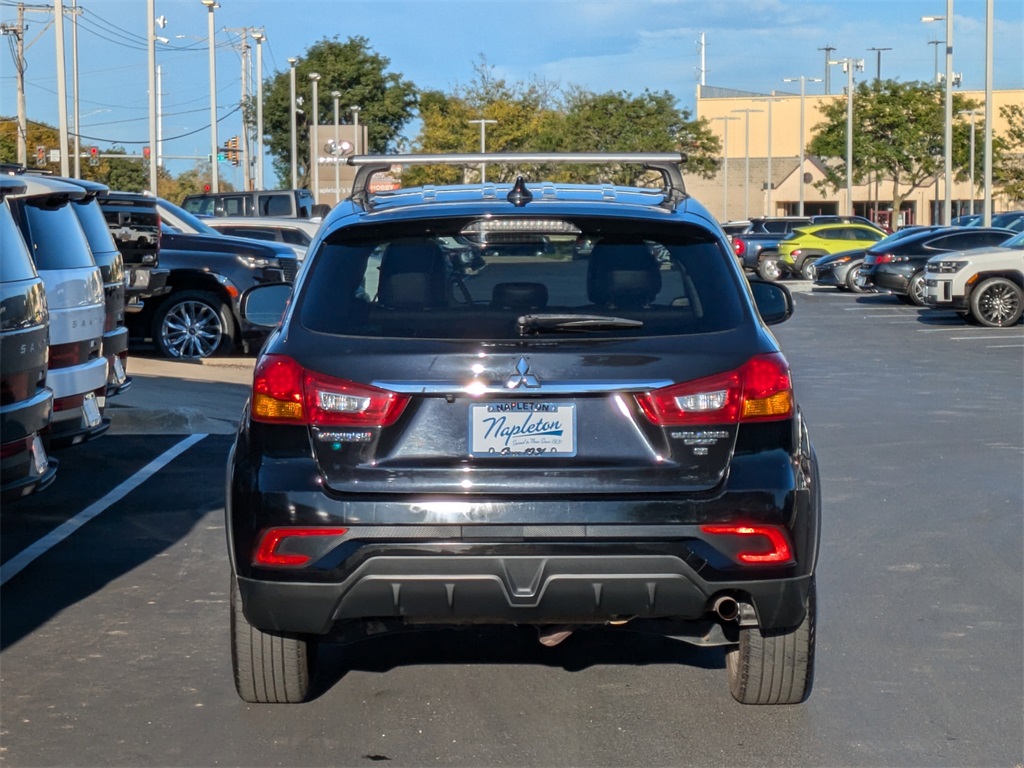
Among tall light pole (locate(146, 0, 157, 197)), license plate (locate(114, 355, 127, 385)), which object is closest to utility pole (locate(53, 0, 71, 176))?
tall light pole (locate(146, 0, 157, 197))

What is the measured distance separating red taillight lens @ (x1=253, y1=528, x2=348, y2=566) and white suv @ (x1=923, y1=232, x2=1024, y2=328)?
21296 mm

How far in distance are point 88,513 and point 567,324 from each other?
16.3 feet

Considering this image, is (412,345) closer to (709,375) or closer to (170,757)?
(709,375)

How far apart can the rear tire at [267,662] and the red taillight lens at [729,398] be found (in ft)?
4.78

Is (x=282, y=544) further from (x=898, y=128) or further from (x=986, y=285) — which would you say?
(x=898, y=128)

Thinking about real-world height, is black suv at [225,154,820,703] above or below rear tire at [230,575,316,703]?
above

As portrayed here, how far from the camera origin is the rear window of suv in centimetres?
452

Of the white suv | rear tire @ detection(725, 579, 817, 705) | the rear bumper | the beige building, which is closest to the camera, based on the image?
the rear bumper

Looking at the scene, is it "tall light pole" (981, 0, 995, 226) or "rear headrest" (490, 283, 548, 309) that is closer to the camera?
"rear headrest" (490, 283, 548, 309)

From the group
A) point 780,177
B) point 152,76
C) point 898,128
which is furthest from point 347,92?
point 152,76

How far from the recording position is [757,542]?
436cm

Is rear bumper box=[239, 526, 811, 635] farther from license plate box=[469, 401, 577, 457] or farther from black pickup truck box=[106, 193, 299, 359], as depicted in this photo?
black pickup truck box=[106, 193, 299, 359]

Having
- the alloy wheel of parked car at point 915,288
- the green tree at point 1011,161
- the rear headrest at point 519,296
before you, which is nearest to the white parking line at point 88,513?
the rear headrest at point 519,296

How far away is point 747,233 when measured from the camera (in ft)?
143
